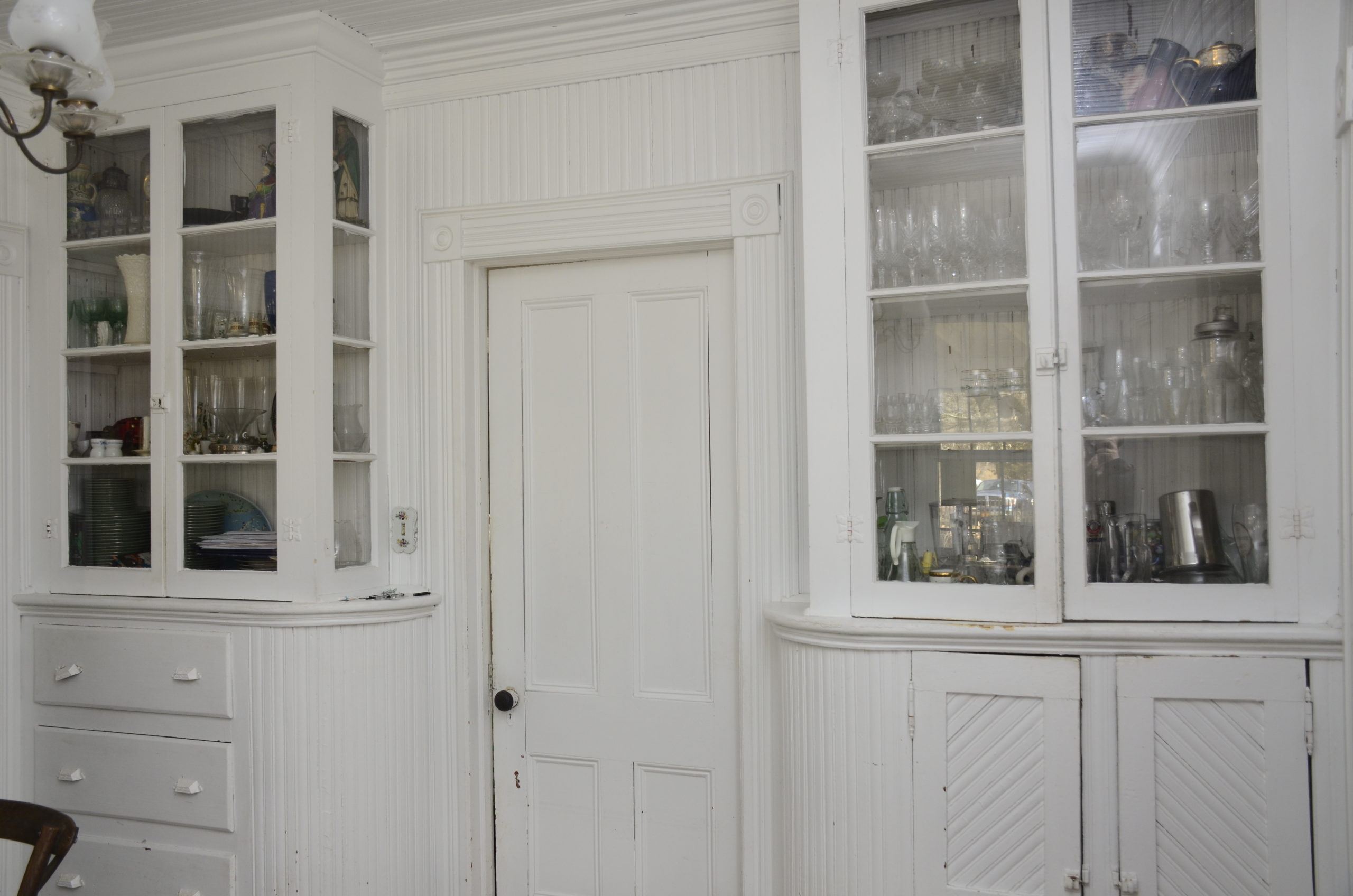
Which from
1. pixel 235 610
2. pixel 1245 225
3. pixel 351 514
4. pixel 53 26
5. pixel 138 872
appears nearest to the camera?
pixel 53 26

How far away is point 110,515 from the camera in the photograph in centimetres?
297

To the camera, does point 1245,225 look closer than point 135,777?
Yes

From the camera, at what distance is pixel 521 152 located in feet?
9.77

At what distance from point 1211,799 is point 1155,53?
169 cm

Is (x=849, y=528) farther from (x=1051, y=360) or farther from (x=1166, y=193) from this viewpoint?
(x=1166, y=193)

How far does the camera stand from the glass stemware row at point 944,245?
7.47 ft

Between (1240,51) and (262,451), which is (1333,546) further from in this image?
(262,451)

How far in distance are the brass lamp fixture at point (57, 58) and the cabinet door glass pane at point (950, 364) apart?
1.68m

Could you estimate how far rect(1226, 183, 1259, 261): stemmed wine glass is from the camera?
2.14 metres

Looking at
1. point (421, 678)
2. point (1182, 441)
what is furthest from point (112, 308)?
point (1182, 441)

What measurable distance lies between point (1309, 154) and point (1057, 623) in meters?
1.16

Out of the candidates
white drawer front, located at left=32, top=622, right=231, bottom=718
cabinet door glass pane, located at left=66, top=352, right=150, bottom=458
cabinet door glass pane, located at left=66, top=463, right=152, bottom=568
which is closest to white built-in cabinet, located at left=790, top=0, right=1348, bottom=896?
white drawer front, located at left=32, top=622, right=231, bottom=718

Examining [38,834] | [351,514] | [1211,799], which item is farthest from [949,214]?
[38,834]

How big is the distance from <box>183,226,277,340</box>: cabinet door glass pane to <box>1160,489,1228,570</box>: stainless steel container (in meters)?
2.43
